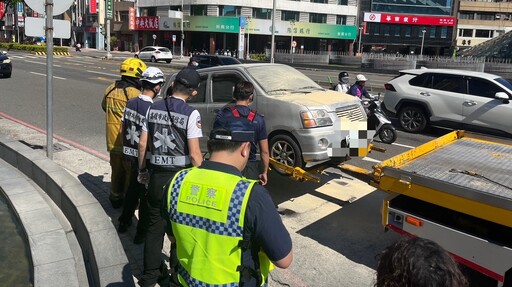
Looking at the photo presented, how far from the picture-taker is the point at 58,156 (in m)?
8.35

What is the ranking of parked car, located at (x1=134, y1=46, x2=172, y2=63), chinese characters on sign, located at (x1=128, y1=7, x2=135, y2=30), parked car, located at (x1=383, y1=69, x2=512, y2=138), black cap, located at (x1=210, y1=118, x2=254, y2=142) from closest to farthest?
black cap, located at (x1=210, y1=118, x2=254, y2=142)
parked car, located at (x1=383, y1=69, x2=512, y2=138)
parked car, located at (x1=134, y1=46, x2=172, y2=63)
chinese characters on sign, located at (x1=128, y1=7, x2=135, y2=30)

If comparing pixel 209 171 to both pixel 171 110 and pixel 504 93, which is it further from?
pixel 504 93

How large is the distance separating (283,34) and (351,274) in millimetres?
65649

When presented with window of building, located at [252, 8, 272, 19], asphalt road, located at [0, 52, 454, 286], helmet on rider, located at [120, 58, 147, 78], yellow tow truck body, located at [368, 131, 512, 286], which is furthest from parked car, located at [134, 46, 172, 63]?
yellow tow truck body, located at [368, 131, 512, 286]

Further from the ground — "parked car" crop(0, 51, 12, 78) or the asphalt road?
"parked car" crop(0, 51, 12, 78)

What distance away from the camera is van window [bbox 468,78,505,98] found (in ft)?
34.4

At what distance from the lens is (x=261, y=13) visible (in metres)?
66.3

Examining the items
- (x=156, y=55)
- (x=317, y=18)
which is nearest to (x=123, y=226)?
(x=156, y=55)

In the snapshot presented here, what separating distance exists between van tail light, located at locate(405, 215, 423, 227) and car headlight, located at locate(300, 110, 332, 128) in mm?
2240

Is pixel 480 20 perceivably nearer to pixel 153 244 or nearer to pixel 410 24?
pixel 410 24

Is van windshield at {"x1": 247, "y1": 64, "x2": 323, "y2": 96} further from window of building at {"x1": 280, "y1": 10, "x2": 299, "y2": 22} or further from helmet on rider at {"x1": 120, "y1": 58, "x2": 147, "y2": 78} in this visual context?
window of building at {"x1": 280, "y1": 10, "x2": 299, "y2": 22}

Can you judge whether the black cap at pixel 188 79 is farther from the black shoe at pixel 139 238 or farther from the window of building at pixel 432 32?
the window of building at pixel 432 32

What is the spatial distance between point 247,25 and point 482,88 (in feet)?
180

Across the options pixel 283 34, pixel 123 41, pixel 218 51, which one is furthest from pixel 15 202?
pixel 123 41
